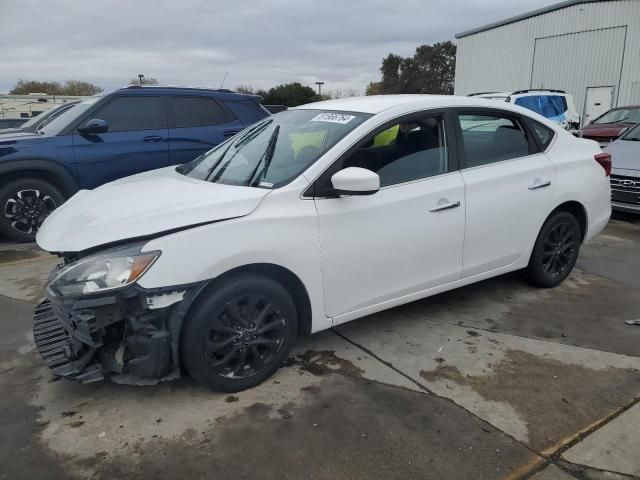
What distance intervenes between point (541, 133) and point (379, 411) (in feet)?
9.13

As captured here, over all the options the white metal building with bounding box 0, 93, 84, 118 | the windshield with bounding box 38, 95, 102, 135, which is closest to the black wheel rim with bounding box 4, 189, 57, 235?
the windshield with bounding box 38, 95, 102, 135

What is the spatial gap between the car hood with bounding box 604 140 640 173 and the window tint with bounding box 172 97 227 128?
18.7 feet

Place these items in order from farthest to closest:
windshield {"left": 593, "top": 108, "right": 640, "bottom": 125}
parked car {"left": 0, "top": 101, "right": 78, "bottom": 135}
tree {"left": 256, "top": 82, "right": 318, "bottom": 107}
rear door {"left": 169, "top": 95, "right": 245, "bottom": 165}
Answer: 1. tree {"left": 256, "top": 82, "right": 318, "bottom": 107}
2. windshield {"left": 593, "top": 108, "right": 640, "bottom": 125}
3. parked car {"left": 0, "top": 101, "right": 78, "bottom": 135}
4. rear door {"left": 169, "top": 95, "right": 245, "bottom": 165}

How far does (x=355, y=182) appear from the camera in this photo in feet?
9.80

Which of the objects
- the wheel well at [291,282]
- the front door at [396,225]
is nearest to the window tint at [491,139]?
the front door at [396,225]

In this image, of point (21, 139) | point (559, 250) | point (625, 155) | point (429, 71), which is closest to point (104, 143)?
point (21, 139)

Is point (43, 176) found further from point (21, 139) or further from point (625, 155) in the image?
point (625, 155)

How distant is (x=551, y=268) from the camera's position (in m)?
4.59

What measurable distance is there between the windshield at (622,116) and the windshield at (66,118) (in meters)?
10.8

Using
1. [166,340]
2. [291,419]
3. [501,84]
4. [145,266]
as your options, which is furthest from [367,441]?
[501,84]

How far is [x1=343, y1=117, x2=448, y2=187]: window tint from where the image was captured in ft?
11.2

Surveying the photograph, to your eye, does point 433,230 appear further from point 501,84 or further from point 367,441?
point 501,84

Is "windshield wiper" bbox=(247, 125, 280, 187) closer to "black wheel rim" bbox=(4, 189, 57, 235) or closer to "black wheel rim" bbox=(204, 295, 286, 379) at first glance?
"black wheel rim" bbox=(204, 295, 286, 379)

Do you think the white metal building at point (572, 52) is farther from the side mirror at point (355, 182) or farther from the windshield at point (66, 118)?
the side mirror at point (355, 182)
